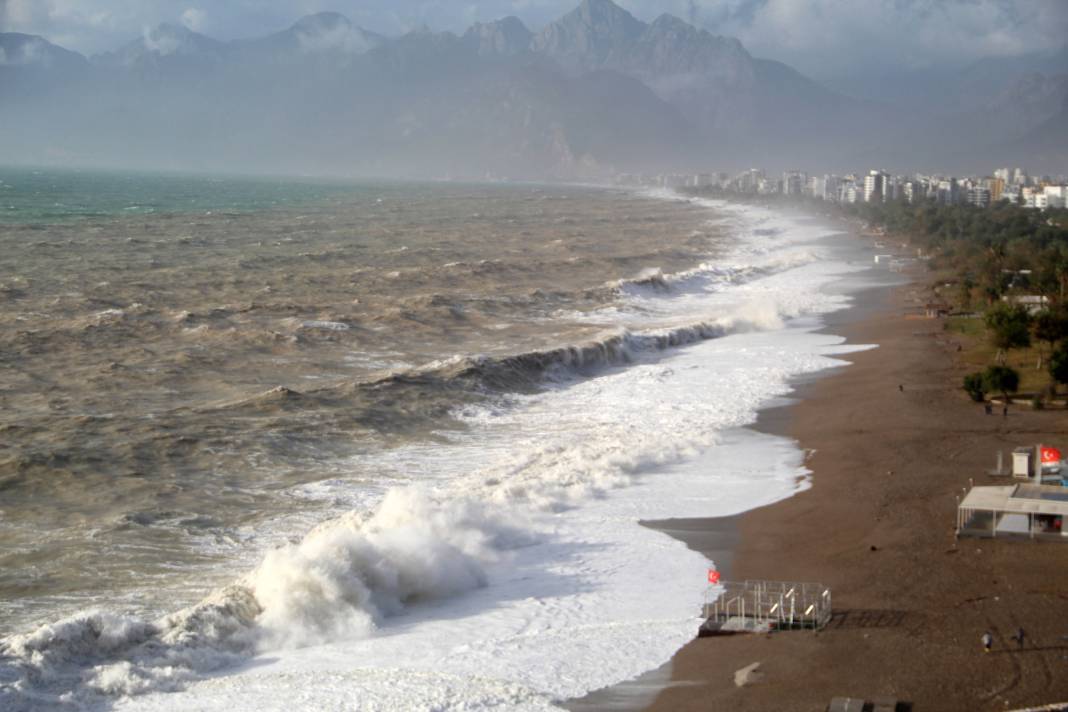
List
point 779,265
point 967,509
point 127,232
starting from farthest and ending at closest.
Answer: point 127,232 < point 779,265 < point 967,509

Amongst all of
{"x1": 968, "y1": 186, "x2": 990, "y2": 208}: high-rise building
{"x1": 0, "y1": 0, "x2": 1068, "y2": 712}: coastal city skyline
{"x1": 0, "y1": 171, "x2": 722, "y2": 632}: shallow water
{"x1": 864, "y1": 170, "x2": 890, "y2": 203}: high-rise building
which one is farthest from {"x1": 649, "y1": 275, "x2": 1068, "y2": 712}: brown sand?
{"x1": 864, "y1": 170, "x2": 890, "y2": 203}: high-rise building

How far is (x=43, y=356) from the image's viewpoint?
3366 centimetres

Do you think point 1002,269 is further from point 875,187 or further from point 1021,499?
point 875,187

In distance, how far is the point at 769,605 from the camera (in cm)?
1577

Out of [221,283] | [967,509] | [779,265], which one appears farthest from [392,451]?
[779,265]

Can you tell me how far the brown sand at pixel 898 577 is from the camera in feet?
43.2

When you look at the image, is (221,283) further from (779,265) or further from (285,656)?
(285,656)

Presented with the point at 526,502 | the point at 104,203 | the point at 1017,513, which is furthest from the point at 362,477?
the point at 104,203

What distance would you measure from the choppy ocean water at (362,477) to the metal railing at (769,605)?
0.47 metres

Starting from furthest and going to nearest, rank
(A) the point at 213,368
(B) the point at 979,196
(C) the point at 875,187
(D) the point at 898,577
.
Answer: (C) the point at 875,187 → (B) the point at 979,196 → (A) the point at 213,368 → (D) the point at 898,577

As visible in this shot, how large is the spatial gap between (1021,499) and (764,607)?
5.77 meters

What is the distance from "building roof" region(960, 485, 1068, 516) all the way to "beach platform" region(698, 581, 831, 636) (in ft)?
13.4

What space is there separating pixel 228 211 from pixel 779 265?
60.6 m

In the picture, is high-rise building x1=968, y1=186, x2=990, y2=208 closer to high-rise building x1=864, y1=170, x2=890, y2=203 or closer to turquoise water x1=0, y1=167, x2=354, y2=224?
high-rise building x1=864, y1=170, x2=890, y2=203
